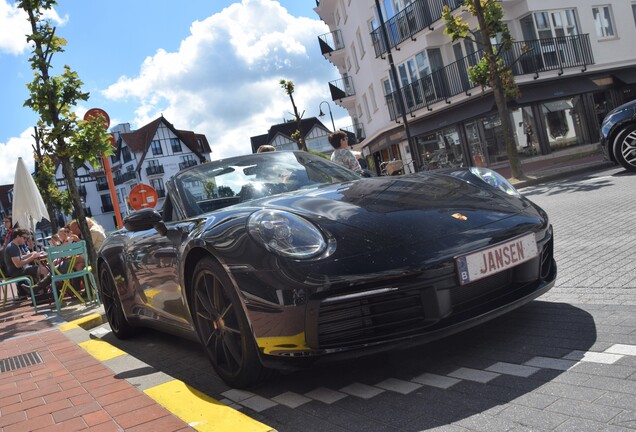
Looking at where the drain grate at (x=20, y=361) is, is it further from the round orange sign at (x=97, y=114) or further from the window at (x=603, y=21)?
the window at (x=603, y=21)

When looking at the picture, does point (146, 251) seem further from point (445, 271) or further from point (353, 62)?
point (353, 62)

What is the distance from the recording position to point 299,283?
269cm

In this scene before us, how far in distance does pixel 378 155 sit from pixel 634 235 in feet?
102

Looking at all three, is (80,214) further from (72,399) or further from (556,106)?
(556,106)

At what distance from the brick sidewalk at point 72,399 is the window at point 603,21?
1039 inches

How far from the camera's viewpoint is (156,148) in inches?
2958

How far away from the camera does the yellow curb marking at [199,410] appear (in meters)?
2.46

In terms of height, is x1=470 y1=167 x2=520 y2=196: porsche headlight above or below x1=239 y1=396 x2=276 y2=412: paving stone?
above

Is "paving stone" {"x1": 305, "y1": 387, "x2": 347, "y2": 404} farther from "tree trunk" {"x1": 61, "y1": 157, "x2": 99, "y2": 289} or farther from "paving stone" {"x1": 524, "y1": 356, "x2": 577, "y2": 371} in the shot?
"tree trunk" {"x1": 61, "y1": 157, "x2": 99, "y2": 289}

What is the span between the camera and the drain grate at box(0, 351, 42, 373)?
4622 millimetres

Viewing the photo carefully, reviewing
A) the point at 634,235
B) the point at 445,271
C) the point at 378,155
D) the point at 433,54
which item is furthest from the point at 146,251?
the point at 378,155

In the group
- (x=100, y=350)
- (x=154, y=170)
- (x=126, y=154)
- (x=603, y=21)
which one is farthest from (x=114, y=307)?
(x=126, y=154)

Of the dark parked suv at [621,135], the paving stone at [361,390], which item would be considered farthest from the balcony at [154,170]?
the paving stone at [361,390]

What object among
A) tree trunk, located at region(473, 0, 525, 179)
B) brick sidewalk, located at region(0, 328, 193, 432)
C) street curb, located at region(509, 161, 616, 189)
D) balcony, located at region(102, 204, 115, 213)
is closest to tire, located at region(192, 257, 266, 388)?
brick sidewalk, located at region(0, 328, 193, 432)
